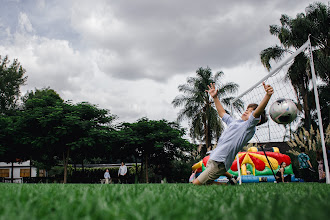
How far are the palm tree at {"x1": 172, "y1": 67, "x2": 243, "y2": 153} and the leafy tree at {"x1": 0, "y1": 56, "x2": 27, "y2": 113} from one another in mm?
19907

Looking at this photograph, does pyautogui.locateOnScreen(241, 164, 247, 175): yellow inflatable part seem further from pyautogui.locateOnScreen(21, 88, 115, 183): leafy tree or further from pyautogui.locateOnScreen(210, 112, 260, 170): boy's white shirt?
pyautogui.locateOnScreen(210, 112, 260, 170): boy's white shirt

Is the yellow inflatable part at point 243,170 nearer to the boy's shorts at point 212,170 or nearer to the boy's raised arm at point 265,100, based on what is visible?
the boy's shorts at point 212,170

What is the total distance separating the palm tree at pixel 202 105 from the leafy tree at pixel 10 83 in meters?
19.9

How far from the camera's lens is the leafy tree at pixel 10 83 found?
103 ft

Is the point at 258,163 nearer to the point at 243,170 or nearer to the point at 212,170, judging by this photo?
the point at 243,170

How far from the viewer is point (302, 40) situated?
2177cm

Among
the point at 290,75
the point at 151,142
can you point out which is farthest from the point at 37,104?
the point at 290,75

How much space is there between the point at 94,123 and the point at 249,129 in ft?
54.3

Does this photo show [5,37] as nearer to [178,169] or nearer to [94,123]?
[94,123]

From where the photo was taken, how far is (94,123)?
65.0 ft

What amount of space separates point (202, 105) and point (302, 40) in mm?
10962

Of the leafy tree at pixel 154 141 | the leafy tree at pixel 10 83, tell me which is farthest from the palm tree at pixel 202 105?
the leafy tree at pixel 10 83

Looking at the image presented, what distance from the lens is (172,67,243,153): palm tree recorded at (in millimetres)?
26734

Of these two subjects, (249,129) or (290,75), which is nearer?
(249,129)
